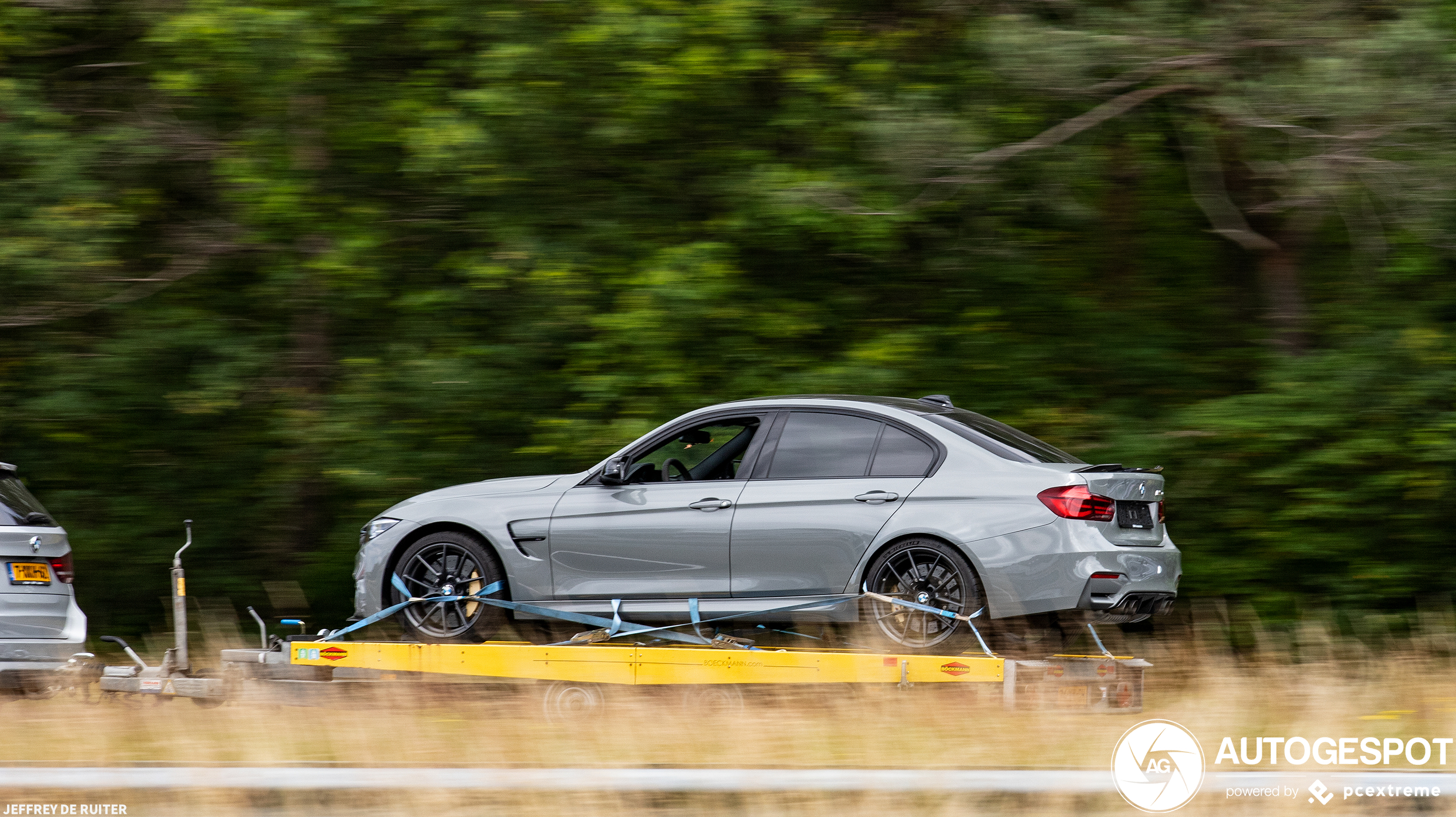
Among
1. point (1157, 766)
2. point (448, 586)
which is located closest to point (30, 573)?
point (448, 586)

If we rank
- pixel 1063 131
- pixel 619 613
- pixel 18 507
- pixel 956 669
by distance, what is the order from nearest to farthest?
pixel 956 669 < pixel 619 613 < pixel 18 507 < pixel 1063 131

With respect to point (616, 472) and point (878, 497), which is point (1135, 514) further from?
point (616, 472)

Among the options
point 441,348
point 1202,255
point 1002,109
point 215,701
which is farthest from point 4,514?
point 1202,255

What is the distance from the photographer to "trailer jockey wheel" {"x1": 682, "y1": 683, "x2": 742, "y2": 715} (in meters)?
6.96

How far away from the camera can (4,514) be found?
7332mm

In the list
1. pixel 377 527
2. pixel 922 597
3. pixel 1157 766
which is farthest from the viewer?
pixel 377 527

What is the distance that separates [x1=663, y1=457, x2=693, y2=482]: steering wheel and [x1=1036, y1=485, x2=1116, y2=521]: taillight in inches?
78.7

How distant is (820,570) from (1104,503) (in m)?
1.49

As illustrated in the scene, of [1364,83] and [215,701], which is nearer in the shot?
[215,701]

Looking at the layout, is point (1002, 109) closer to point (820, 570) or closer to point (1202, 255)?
point (1202, 255)

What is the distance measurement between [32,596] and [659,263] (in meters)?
5.15

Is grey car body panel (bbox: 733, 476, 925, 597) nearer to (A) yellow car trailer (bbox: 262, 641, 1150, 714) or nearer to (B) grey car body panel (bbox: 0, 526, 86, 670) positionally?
(A) yellow car trailer (bbox: 262, 641, 1150, 714)

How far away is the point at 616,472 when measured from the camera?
7559 millimetres

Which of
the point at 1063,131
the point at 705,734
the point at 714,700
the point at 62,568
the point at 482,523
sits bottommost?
the point at 714,700
